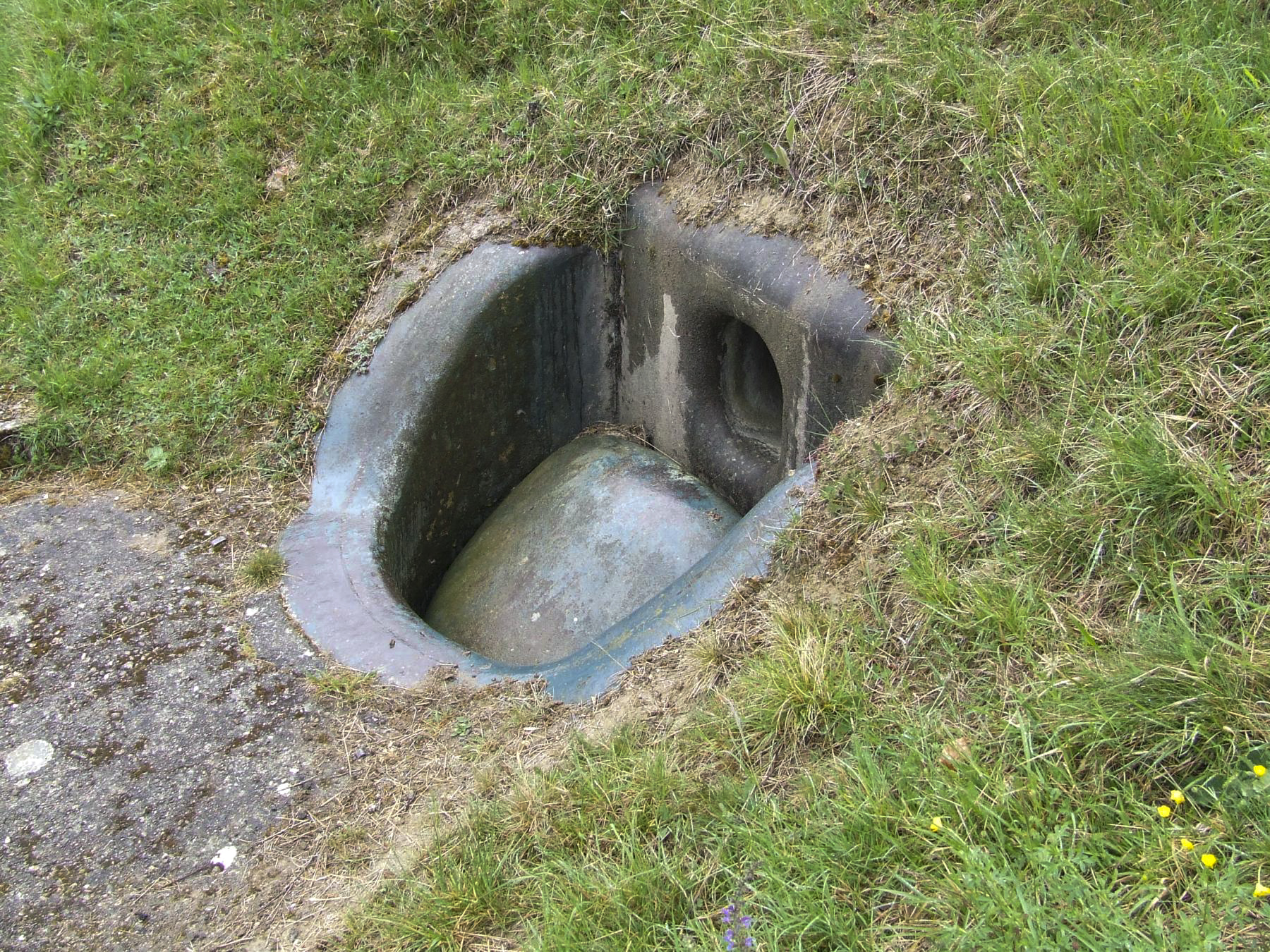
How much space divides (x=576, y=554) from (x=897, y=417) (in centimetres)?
161

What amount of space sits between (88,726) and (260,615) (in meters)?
0.63

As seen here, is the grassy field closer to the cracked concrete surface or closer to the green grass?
the green grass

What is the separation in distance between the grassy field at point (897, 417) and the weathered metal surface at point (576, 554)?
91 cm

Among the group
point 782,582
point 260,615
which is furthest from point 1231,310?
point 260,615

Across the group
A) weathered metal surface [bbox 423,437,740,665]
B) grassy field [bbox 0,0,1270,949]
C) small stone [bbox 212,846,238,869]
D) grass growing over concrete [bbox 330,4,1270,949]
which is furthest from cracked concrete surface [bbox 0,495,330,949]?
weathered metal surface [bbox 423,437,740,665]

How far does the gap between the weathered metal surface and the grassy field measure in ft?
2.98

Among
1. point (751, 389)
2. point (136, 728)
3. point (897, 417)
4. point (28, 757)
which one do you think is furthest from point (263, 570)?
point (897, 417)

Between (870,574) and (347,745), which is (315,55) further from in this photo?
(870,574)

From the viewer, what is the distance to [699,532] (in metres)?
4.17

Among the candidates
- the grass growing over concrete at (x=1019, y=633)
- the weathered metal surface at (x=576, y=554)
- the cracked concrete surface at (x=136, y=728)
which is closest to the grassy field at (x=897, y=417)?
the grass growing over concrete at (x=1019, y=633)

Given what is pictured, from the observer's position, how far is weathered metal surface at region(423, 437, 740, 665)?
4.10 meters

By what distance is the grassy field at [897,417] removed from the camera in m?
2.03

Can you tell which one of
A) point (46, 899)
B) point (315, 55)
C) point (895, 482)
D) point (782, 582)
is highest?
point (315, 55)

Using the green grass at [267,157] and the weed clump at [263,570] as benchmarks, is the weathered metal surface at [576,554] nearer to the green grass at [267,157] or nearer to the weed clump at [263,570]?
the weed clump at [263,570]
